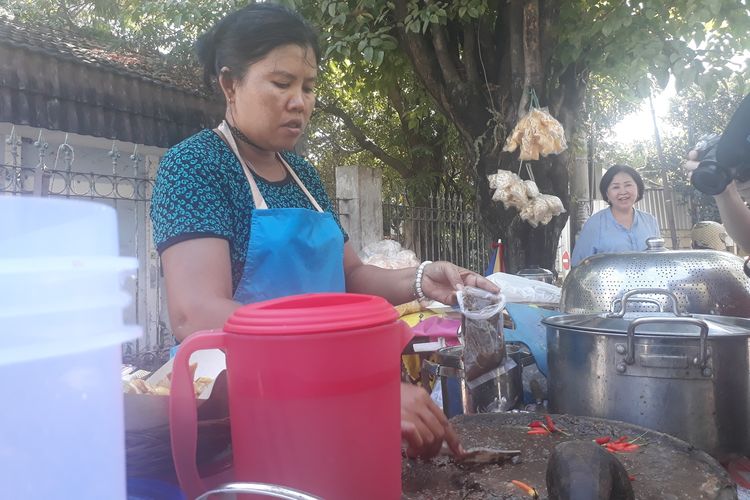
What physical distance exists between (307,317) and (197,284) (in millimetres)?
652

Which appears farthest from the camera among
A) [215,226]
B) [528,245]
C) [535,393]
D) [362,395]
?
[528,245]

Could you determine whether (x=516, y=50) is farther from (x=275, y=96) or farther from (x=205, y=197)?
(x=205, y=197)

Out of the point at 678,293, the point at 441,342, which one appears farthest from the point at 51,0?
the point at 678,293

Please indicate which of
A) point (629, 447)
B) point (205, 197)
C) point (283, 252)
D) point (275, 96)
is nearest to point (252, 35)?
Answer: point (275, 96)

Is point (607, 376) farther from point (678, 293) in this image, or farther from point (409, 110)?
point (409, 110)

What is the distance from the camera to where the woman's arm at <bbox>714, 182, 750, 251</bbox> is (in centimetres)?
252

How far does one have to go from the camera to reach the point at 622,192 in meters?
4.79

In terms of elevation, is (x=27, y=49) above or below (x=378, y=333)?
above

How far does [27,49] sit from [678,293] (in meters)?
5.89

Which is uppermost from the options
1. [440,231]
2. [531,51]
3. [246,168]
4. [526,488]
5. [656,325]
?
[531,51]

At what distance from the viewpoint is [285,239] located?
147 cm

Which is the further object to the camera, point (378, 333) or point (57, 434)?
point (378, 333)

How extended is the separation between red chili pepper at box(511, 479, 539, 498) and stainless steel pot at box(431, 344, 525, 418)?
434mm

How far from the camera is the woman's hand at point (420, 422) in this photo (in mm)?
778
